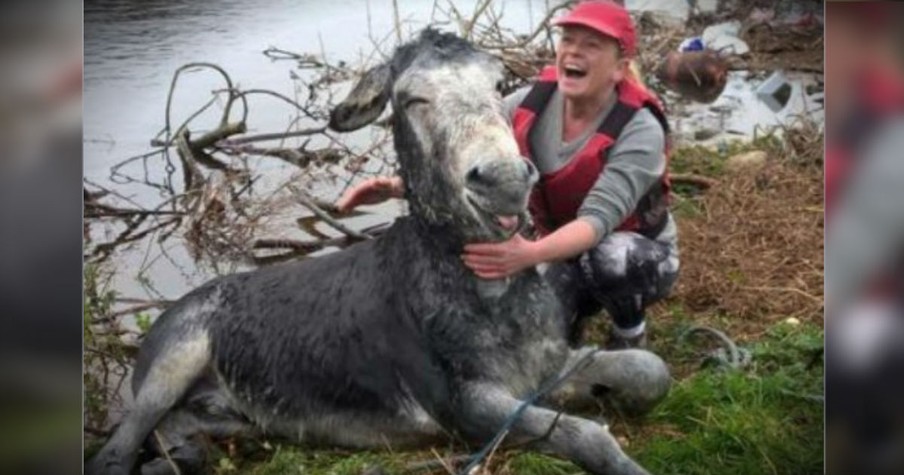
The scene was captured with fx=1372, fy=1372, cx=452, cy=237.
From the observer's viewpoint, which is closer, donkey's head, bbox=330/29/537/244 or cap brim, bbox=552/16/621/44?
donkey's head, bbox=330/29/537/244

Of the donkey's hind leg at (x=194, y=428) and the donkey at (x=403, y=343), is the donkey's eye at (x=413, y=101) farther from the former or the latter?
the donkey's hind leg at (x=194, y=428)

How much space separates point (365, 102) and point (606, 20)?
0.82 meters

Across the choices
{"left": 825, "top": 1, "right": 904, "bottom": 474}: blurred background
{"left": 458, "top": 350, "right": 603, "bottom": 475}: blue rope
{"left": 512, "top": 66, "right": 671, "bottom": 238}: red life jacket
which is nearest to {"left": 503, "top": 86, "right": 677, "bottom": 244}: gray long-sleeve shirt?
{"left": 512, "top": 66, "right": 671, "bottom": 238}: red life jacket

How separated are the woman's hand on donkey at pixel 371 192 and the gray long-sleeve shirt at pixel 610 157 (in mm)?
438

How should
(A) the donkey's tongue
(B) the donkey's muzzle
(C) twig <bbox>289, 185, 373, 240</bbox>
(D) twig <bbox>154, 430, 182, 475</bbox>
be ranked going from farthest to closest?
(C) twig <bbox>289, 185, 373, 240</bbox> → (D) twig <bbox>154, 430, 182, 475</bbox> → (A) the donkey's tongue → (B) the donkey's muzzle

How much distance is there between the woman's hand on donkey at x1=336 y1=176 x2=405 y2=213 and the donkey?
60 millimetres

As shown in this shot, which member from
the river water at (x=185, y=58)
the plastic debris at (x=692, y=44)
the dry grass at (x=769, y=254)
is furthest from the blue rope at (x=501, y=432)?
the plastic debris at (x=692, y=44)

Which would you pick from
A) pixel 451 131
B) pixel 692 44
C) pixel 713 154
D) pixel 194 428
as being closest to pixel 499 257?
pixel 451 131

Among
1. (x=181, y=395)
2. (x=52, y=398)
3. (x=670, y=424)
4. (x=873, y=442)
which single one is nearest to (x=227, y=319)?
(x=181, y=395)

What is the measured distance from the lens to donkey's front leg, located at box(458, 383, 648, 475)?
4.26 m

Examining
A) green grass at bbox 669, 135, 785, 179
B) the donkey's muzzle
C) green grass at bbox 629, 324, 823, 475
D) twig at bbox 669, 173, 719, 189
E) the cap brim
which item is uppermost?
the cap brim

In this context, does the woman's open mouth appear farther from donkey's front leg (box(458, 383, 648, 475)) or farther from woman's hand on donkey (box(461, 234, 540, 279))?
donkey's front leg (box(458, 383, 648, 475))

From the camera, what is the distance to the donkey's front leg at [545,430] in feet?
14.0

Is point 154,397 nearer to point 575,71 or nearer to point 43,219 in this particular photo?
point 43,219
